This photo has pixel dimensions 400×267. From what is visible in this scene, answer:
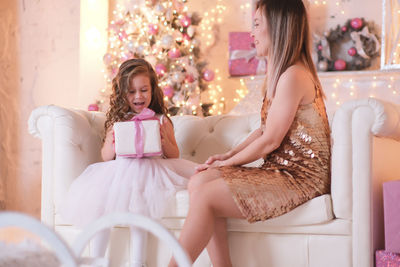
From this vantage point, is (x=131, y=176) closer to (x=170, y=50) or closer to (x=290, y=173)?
(x=290, y=173)

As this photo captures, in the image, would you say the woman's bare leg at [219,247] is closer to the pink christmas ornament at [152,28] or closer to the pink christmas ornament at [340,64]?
the pink christmas ornament at [340,64]

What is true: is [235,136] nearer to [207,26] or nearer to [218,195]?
[218,195]

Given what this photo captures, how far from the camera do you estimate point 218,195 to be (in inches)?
72.4

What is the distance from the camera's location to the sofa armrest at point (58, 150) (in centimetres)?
233

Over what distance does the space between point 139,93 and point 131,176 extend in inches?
19.6

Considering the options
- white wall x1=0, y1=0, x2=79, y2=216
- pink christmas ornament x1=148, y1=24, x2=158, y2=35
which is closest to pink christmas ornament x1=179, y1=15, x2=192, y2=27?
pink christmas ornament x1=148, y1=24, x2=158, y2=35

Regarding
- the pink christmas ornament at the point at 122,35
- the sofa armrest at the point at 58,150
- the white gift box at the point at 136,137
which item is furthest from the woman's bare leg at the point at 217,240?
the pink christmas ornament at the point at 122,35

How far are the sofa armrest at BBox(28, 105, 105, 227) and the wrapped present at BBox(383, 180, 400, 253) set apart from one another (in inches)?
50.4

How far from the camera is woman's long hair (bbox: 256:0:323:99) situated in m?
2.03

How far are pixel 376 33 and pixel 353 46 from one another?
183 mm

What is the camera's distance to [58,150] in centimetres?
236

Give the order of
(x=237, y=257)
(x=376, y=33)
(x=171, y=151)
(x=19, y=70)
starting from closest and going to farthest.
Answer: (x=237, y=257) < (x=171, y=151) < (x=376, y=33) < (x=19, y=70)

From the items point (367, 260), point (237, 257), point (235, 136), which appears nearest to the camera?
→ point (367, 260)

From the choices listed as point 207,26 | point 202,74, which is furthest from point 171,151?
point 207,26
